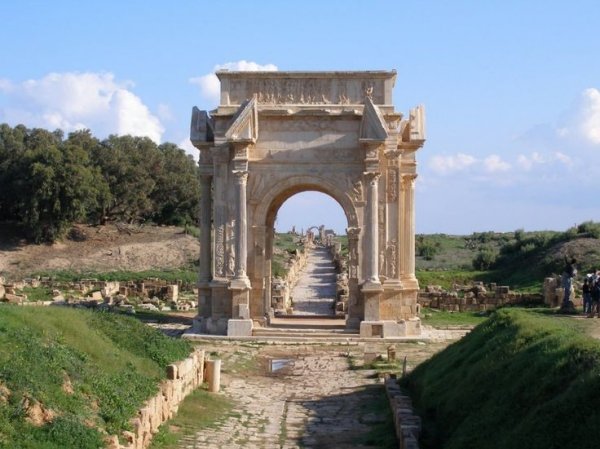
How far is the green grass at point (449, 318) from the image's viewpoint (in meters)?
27.7

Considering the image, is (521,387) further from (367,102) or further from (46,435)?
(367,102)

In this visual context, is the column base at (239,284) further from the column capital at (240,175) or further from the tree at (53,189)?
the tree at (53,189)

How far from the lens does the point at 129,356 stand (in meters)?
13.1

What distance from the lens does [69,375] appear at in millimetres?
10648

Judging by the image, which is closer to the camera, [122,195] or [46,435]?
[46,435]

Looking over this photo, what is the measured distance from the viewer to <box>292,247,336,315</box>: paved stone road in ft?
112

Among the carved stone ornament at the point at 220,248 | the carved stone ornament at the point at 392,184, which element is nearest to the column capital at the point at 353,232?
the carved stone ornament at the point at 392,184

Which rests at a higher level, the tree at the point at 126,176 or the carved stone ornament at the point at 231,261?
the tree at the point at 126,176

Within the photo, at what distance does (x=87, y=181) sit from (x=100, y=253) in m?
4.28

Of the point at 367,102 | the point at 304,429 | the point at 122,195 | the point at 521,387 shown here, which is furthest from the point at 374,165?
the point at 122,195

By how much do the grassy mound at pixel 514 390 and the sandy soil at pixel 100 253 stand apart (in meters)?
37.3

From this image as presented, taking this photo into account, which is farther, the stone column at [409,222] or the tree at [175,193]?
the tree at [175,193]

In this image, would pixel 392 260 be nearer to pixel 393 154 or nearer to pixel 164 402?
pixel 393 154

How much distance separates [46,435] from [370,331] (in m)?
15.1
